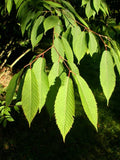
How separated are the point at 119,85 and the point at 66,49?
440 cm

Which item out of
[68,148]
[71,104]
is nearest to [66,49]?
[71,104]

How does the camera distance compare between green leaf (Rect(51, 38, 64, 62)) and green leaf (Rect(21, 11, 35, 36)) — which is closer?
green leaf (Rect(51, 38, 64, 62))

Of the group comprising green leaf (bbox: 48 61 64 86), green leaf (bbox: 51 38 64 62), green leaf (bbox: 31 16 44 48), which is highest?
green leaf (bbox: 31 16 44 48)

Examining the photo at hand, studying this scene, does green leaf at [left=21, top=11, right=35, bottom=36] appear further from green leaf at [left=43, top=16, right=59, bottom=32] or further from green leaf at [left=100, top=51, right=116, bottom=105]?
green leaf at [left=100, top=51, right=116, bottom=105]

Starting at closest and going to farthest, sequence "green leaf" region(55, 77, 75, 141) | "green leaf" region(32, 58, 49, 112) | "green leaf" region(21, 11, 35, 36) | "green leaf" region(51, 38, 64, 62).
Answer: "green leaf" region(55, 77, 75, 141)
"green leaf" region(32, 58, 49, 112)
"green leaf" region(51, 38, 64, 62)
"green leaf" region(21, 11, 35, 36)

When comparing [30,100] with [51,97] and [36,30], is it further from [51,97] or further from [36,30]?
[36,30]

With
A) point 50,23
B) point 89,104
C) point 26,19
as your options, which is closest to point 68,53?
point 50,23

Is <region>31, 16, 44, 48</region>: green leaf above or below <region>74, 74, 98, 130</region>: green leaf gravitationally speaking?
above

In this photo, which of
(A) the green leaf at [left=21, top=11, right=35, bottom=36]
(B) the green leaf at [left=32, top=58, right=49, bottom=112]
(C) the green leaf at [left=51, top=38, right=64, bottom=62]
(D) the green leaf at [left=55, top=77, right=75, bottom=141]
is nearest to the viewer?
(D) the green leaf at [left=55, top=77, right=75, bottom=141]

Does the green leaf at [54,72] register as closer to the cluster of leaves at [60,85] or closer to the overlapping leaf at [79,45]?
the cluster of leaves at [60,85]

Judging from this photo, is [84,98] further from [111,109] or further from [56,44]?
[111,109]

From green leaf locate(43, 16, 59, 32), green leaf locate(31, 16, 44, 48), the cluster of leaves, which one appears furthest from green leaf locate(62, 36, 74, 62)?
green leaf locate(31, 16, 44, 48)

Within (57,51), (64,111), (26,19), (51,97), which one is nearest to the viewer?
(64,111)

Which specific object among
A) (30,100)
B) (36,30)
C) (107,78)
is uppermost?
(36,30)
